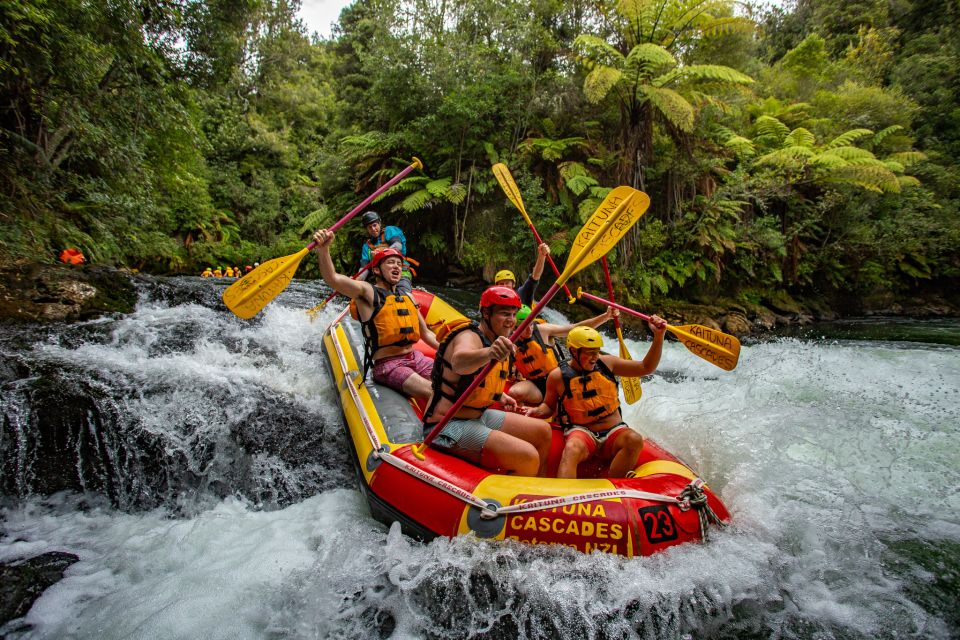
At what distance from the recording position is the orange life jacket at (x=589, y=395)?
2824 mm

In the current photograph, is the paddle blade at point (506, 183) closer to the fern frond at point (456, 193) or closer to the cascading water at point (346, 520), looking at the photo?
the cascading water at point (346, 520)

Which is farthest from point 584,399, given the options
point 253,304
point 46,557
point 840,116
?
point 840,116

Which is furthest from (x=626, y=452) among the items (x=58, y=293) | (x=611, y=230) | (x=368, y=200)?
(x=58, y=293)

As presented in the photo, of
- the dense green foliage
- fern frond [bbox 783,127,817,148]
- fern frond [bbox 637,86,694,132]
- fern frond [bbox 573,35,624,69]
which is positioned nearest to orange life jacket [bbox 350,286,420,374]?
the dense green foliage

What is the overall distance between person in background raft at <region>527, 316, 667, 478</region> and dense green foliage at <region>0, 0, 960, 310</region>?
18.3ft

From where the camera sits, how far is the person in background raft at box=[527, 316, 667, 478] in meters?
2.74

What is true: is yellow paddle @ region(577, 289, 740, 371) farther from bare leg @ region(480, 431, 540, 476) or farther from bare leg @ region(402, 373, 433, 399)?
bare leg @ region(402, 373, 433, 399)

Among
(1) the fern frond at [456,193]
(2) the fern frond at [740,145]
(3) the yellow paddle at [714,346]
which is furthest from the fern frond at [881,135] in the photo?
(3) the yellow paddle at [714,346]

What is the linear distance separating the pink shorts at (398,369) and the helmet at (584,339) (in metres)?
1.26

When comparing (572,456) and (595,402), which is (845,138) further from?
(572,456)

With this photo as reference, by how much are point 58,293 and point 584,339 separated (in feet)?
16.2

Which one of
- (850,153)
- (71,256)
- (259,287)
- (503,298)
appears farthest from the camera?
(850,153)

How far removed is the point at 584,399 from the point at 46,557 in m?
3.00

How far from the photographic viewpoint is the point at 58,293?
170 inches
